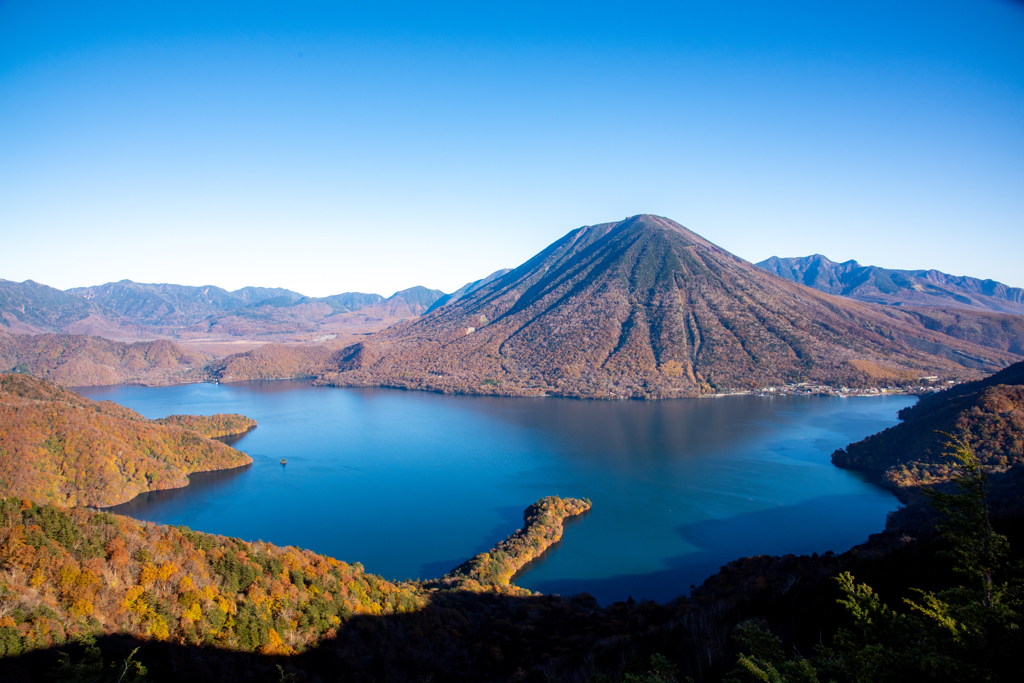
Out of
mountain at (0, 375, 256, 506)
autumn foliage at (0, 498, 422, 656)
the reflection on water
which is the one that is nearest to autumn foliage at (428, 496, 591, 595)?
autumn foliage at (0, 498, 422, 656)

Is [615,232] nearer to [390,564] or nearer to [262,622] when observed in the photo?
[390,564]

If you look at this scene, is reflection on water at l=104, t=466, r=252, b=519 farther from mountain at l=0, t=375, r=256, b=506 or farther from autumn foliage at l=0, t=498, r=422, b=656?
autumn foliage at l=0, t=498, r=422, b=656

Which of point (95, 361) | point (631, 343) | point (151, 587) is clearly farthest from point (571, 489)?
point (95, 361)

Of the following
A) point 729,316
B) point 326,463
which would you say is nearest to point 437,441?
point 326,463

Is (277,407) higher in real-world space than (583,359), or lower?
lower

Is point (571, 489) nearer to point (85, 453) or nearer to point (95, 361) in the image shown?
point (85, 453)

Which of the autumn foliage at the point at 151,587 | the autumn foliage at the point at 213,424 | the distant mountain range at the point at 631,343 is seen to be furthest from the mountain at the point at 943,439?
the autumn foliage at the point at 213,424

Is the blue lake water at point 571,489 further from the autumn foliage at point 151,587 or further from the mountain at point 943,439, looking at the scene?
the autumn foliage at point 151,587
